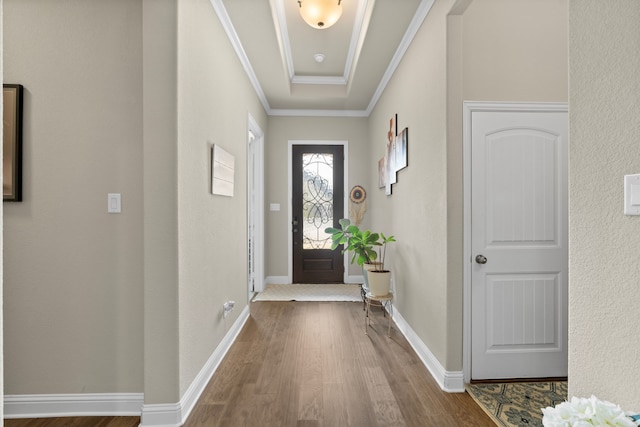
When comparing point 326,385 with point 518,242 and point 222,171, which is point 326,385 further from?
point 222,171

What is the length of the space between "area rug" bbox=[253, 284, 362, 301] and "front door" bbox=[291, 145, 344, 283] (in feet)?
0.83

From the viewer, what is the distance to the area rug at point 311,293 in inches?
170

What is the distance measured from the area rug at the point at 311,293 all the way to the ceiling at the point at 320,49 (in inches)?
104

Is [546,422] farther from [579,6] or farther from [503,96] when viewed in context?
[503,96]

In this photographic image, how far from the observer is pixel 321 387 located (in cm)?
217

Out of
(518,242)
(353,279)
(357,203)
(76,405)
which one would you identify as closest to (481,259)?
(518,242)

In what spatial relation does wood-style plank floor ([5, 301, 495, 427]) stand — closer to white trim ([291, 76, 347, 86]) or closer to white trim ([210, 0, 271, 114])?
white trim ([210, 0, 271, 114])

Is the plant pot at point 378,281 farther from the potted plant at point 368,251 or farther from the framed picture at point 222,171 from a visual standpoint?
the framed picture at point 222,171

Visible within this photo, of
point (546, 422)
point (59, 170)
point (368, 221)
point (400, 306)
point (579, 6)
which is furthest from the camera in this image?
point (368, 221)

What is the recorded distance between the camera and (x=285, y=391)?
2.13 metres

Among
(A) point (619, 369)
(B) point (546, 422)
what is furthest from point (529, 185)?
(B) point (546, 422)

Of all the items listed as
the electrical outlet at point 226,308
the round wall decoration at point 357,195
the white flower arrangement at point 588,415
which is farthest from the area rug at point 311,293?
the white flower arrangement at point 588,415

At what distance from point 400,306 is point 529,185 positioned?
1.63 metres

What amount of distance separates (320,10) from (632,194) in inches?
88.3
